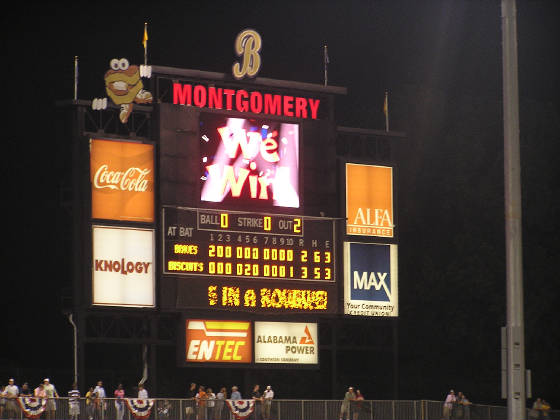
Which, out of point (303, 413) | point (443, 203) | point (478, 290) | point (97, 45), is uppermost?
point (97, 45)

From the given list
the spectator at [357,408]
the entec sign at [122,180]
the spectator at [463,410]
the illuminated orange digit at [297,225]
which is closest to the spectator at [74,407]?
the entec sign at [122,180]

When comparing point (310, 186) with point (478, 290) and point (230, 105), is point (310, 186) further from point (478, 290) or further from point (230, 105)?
point (478, 290)

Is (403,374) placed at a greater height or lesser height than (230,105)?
lesser

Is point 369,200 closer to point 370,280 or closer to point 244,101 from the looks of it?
point 370,280

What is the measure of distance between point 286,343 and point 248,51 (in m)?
10.0

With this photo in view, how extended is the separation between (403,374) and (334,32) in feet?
63.0

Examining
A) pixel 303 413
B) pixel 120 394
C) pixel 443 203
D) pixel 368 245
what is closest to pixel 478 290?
pixel 443 203

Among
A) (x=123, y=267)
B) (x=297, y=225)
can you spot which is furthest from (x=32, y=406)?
(x=297, y=225)

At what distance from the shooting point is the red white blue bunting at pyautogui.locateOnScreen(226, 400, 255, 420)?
4144cm

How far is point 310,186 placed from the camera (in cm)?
4591

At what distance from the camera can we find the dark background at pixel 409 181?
58469 millimetres

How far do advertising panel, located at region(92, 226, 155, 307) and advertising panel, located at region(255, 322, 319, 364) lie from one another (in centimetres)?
411

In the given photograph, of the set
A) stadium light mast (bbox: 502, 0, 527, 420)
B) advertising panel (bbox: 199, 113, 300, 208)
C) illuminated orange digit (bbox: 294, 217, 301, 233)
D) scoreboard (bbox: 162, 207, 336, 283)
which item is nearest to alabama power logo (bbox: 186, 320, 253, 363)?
scoreboard (bbox: 162, 207, 336, 283)

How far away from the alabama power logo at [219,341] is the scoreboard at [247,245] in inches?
66.3
